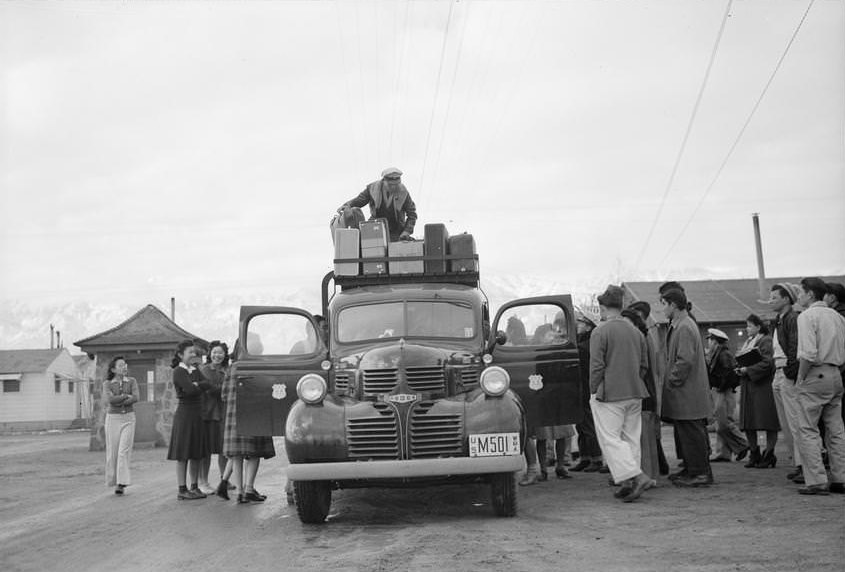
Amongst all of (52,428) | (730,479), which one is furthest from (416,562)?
(52,428)

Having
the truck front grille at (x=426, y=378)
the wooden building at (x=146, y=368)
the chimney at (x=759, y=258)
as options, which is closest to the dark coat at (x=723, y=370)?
the truck front grille at (x=426, y=378)

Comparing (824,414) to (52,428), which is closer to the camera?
(824,414)

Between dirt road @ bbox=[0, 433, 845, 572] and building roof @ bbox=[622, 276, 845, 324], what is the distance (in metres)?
28.5

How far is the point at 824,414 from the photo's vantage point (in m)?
9.02

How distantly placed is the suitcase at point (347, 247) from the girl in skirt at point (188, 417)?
240cm

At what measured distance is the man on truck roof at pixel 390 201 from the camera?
12.3 metres

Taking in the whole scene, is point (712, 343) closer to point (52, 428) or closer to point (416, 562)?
point (416, 562)

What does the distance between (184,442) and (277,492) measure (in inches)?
57.7

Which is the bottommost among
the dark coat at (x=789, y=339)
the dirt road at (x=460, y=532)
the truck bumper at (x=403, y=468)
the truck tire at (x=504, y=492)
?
the dirt road at (x=460, y=532)

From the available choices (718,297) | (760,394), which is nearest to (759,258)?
(718,297)

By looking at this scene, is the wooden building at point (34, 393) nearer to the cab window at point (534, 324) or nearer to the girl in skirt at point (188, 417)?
the girl in skirt at point (188, 417)

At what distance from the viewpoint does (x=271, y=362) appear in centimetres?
959

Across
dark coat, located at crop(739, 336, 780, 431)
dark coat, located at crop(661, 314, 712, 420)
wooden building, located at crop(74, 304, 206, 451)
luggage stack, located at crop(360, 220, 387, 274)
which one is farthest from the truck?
wooden building, located at crop(74, 304, 206, 451)

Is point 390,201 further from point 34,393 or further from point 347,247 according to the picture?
point 34,393
